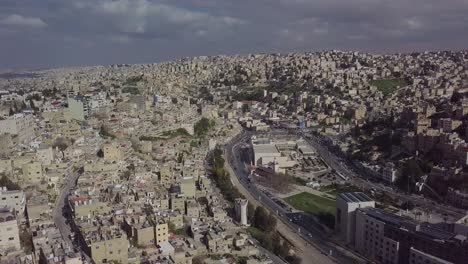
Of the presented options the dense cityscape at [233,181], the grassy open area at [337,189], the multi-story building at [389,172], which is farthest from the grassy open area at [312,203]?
the multi-story building at [389,172]

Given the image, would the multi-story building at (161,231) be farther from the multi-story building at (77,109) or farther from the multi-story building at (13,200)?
the multi-story building at (77,109)

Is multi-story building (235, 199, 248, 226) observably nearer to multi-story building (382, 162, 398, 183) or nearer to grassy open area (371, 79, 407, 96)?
multi-story building (382, 162, 398, 183)

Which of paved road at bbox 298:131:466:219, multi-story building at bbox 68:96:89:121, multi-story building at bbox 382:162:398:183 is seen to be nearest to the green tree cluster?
paved road at bbox 298:131:466:219

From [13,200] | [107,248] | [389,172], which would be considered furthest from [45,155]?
[389,172]

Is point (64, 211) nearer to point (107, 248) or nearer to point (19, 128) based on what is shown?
point (107, 248)

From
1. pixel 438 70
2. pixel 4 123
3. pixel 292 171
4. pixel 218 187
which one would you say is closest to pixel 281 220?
pixel 218 187

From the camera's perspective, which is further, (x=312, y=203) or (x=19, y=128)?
(x=19, y=128)
